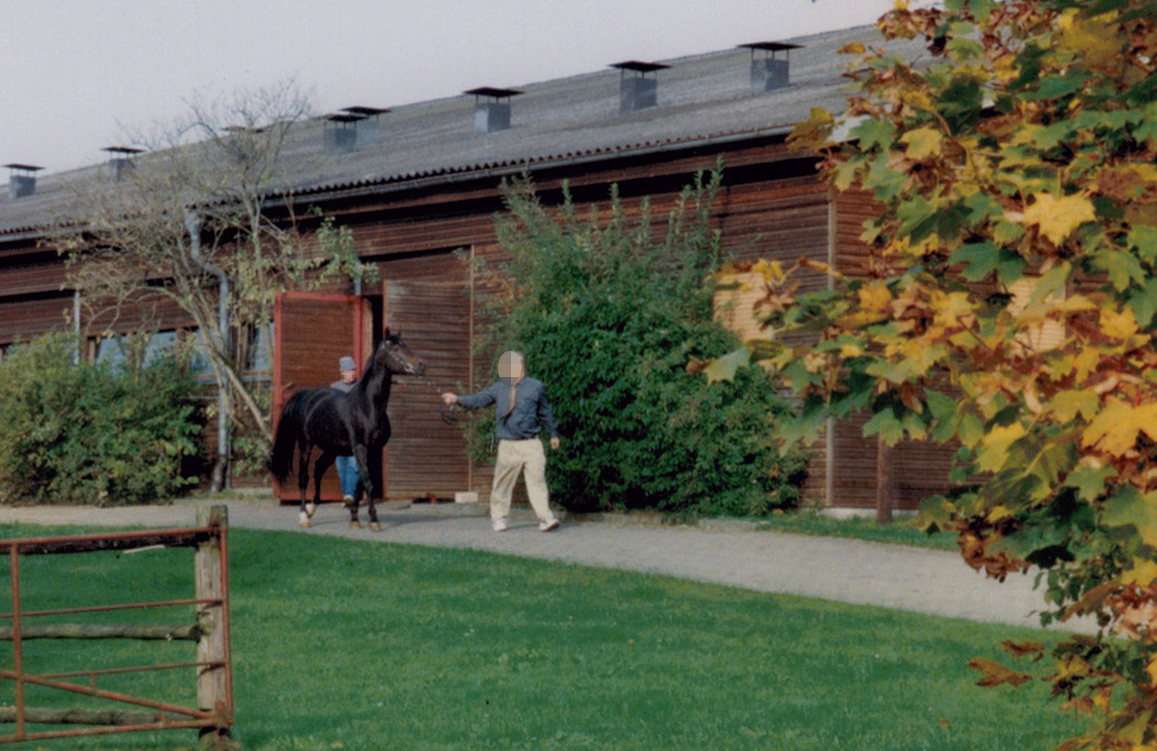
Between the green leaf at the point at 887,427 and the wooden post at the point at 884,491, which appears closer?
the green leaf at the point at 887,427

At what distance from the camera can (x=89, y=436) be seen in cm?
2259

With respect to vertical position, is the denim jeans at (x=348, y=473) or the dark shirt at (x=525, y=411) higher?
the dark shirt at (x=525, y=411)

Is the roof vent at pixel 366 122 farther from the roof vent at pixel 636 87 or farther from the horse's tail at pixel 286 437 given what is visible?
the horse's tail at pixel 286 437

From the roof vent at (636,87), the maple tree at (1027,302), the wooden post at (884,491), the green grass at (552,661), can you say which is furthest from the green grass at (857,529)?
the maple tree at (1027,302)

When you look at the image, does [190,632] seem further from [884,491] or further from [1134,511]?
[884,491]

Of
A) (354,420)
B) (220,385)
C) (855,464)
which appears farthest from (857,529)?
(220,385)

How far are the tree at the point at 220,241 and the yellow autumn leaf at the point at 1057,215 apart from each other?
775 inches

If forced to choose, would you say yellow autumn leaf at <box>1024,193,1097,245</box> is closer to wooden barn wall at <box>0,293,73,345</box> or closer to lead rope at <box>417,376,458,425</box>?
lead rope at <box>417,376,458,425</box>

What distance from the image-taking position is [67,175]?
3588 cm

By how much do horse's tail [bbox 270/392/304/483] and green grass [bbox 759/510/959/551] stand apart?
5.30m

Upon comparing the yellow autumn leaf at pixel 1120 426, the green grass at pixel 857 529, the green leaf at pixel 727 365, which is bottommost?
the green grass at pixel 857 529

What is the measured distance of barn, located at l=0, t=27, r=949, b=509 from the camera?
18.8 m

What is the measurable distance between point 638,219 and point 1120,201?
17.0 m

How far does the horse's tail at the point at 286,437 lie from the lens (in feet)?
61.6
